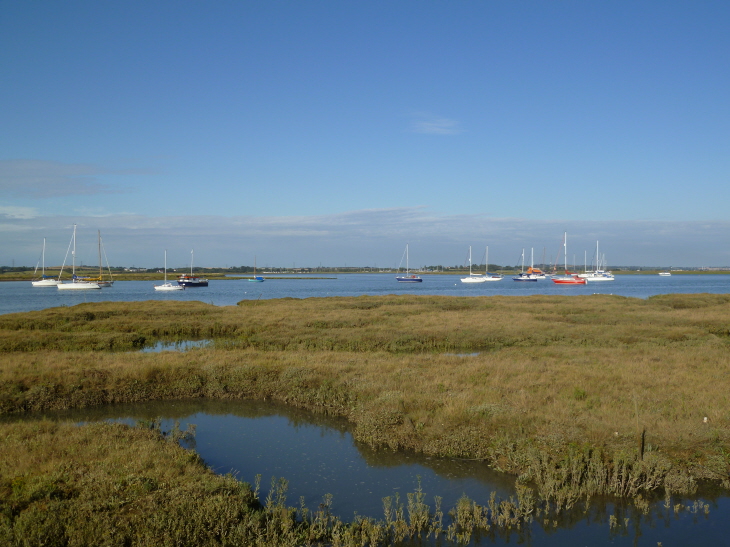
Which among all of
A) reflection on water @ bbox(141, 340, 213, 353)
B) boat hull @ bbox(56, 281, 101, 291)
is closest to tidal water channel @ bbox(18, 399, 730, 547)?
reflection on water @ bbox(141, 340, 213, 353)

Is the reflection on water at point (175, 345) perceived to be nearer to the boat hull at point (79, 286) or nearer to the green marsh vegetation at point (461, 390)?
the green marsh vegetation at point (461, 390)

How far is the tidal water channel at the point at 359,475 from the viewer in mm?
11086

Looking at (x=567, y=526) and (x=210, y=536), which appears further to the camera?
(x=567, y=526)

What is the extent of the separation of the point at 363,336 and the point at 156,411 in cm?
1638

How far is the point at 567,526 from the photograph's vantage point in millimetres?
11320

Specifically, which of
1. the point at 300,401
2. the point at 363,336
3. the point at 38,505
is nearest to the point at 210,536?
the point at 38,505

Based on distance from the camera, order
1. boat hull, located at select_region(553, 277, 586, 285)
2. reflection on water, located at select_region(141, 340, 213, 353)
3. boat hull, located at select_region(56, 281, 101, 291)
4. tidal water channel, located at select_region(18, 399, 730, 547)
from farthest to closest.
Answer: boat hull, located at select_region(553, 277, 586, 285), boat hull, located at select_region(56, 281, 101, 291), reflection on water, located at select_region(141, 340, 213, 353), tidal water channel, located at select_region(18, 399, 730, 547)

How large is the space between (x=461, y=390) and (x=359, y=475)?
6.26 metres

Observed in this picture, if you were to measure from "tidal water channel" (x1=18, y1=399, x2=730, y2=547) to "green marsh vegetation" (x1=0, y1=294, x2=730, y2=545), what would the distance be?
397mm

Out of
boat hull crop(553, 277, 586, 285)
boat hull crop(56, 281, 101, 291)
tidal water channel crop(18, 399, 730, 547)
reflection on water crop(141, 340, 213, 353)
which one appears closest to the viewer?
tidal water channel crop(18, 399, 730, 547)

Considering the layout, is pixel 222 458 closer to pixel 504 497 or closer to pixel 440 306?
pixel 504 497

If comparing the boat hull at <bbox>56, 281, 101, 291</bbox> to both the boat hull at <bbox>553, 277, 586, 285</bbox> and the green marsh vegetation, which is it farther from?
the boat hull at <bbox>553, 277, 586, 285</bbox>

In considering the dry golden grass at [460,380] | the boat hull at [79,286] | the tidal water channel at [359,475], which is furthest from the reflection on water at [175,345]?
the boat hull at [79,286]

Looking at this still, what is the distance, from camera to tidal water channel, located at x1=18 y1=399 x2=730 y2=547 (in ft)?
36.4
